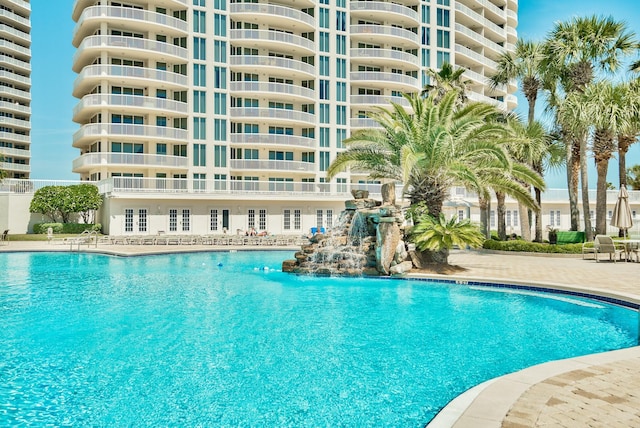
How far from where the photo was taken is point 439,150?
18.9m

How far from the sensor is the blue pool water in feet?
20.5

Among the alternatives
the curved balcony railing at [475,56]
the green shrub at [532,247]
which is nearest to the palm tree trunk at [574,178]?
the green shrub at [532,247]

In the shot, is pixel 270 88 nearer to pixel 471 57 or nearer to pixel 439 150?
pixel 471 57

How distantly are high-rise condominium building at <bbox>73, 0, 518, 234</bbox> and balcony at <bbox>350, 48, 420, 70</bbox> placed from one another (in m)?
0.15

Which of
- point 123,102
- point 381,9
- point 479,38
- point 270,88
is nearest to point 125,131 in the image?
point 123,102

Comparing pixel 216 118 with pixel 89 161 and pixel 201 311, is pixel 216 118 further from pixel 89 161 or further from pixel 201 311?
pixel 201 311

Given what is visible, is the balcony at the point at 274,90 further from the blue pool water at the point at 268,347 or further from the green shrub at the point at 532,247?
the blue pool water at the point at 268,347

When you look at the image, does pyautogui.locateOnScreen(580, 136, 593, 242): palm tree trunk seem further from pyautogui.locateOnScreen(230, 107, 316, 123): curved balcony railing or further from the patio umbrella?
pyautogui.locateOnScreen(230, 107, 316, 123): curved balcony railing

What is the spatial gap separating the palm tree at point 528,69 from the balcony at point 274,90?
2074 cm

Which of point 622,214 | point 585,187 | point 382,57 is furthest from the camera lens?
point 382,57

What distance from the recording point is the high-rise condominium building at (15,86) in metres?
70.0

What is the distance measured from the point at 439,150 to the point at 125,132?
105ft

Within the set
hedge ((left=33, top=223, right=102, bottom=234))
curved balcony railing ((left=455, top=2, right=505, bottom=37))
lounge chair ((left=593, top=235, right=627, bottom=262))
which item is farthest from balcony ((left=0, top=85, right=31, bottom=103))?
lounge chair ((left=593, top=235, right=627, bottom=262))

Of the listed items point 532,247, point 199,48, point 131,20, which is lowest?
point 532,247
